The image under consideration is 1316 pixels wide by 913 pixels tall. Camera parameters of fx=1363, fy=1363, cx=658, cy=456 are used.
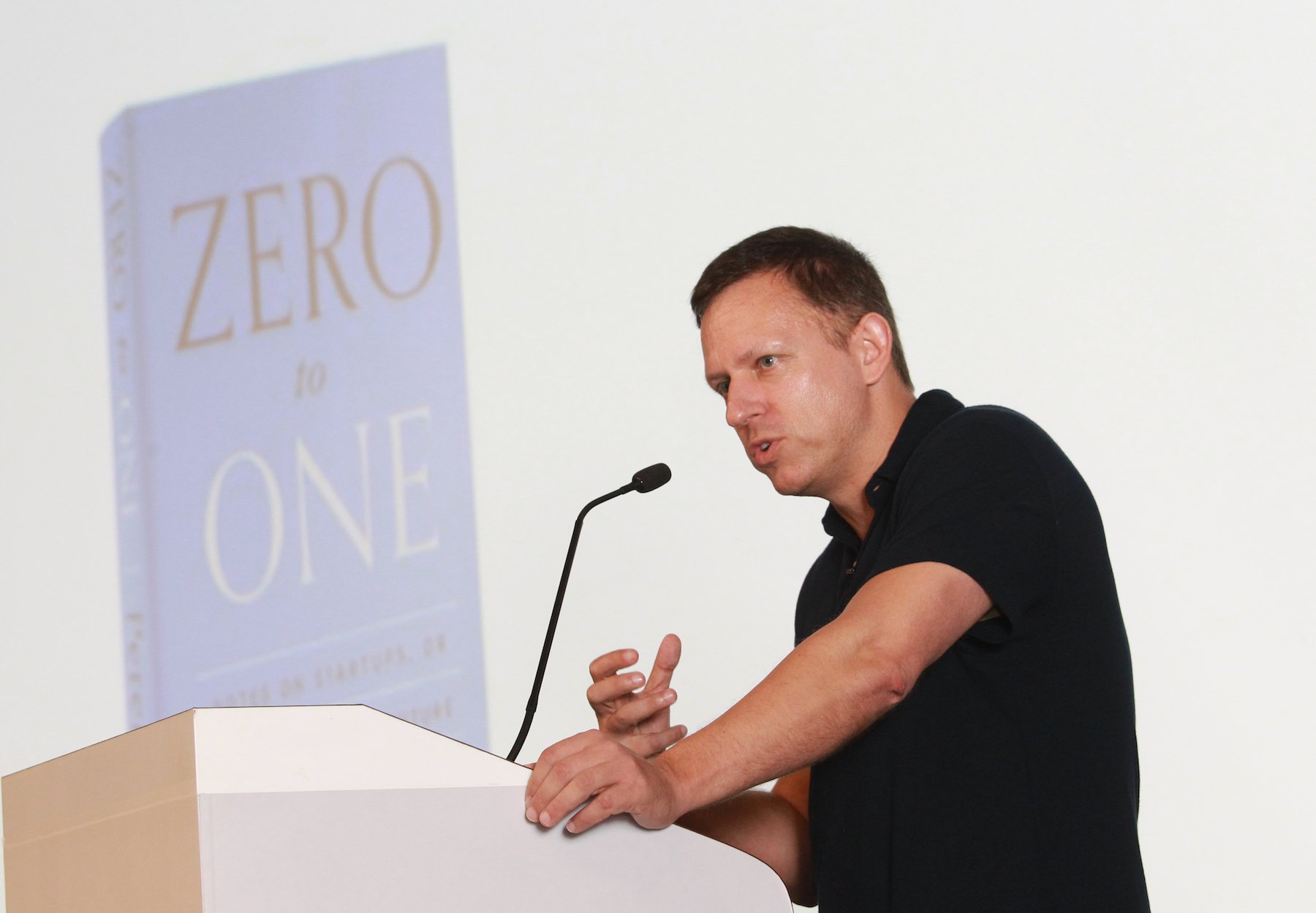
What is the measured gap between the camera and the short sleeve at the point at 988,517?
4.47 ft

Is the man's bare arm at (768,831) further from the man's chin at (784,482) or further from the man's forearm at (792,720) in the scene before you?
the man's forearm at (792,720)

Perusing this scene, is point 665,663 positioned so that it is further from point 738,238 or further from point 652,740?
point 738,238

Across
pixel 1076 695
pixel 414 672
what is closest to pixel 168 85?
pixel 414 672

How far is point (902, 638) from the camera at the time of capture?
128 centimetres

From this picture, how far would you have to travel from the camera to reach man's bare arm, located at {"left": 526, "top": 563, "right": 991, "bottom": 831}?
3.84 ft

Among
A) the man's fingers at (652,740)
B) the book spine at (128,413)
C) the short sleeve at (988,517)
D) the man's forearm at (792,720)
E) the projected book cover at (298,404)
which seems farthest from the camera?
the book spine at (128,413)

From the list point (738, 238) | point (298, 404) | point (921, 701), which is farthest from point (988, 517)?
point (298, 404)

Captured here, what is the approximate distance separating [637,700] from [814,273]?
0.61m

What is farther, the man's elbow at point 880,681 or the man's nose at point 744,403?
the man's nose at point 744,403

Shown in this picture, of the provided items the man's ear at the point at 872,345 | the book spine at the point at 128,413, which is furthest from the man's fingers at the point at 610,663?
the book spine at the point at 128,413

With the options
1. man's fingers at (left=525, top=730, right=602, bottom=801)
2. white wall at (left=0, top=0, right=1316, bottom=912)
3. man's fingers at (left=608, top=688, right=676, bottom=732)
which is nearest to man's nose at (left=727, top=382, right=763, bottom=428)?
man's fingers at (left=608, top=688, right=676, bottom=732)

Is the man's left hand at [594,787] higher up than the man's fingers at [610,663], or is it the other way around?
the man's fingers at [610,663]

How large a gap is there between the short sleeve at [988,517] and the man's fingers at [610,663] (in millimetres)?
323

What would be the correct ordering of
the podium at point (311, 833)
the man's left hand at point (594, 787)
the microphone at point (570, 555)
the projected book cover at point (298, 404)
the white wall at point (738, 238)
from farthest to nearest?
the projected book cover at point (298, 404), the white wall at point (738, 238), the microphone at point (570, 555), the man's left hand at point (594, 787), the podium at point (311, 833)
